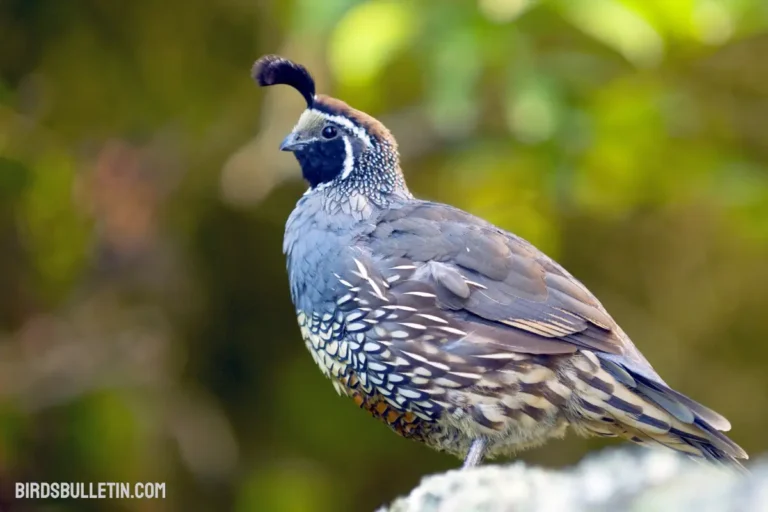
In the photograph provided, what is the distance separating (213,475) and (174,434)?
1.08 feet

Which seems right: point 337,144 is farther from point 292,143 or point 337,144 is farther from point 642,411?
point 642,411

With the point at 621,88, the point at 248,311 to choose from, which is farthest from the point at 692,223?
the point at 248,311

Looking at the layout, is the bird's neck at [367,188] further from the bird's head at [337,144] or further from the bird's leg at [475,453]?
the bird's leg at [475,453]

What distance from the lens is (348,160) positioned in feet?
10.5

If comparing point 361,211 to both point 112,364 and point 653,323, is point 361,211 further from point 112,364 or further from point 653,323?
point 653,323

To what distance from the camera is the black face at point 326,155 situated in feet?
10.5

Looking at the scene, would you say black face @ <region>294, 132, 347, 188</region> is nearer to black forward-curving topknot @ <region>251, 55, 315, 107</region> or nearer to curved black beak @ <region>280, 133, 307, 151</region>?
curved black beak @ <region>280, 133, 307, 151</region>

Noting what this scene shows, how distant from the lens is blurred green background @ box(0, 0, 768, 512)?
14.1 feet

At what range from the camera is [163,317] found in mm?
5195

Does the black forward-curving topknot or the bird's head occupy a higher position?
the black forward-curving topknot

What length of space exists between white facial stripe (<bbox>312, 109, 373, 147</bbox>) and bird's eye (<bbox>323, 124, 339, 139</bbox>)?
0.08 ft

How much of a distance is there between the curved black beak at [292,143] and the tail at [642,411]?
1.15 m

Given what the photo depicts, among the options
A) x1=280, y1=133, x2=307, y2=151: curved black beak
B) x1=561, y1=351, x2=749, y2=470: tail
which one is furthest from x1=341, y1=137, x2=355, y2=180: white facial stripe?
x1=561, y1=351, x2=749, y2=470: tail

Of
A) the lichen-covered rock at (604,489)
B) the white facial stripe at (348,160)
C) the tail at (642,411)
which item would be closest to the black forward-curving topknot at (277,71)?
the white facial stripe at (348,160)
